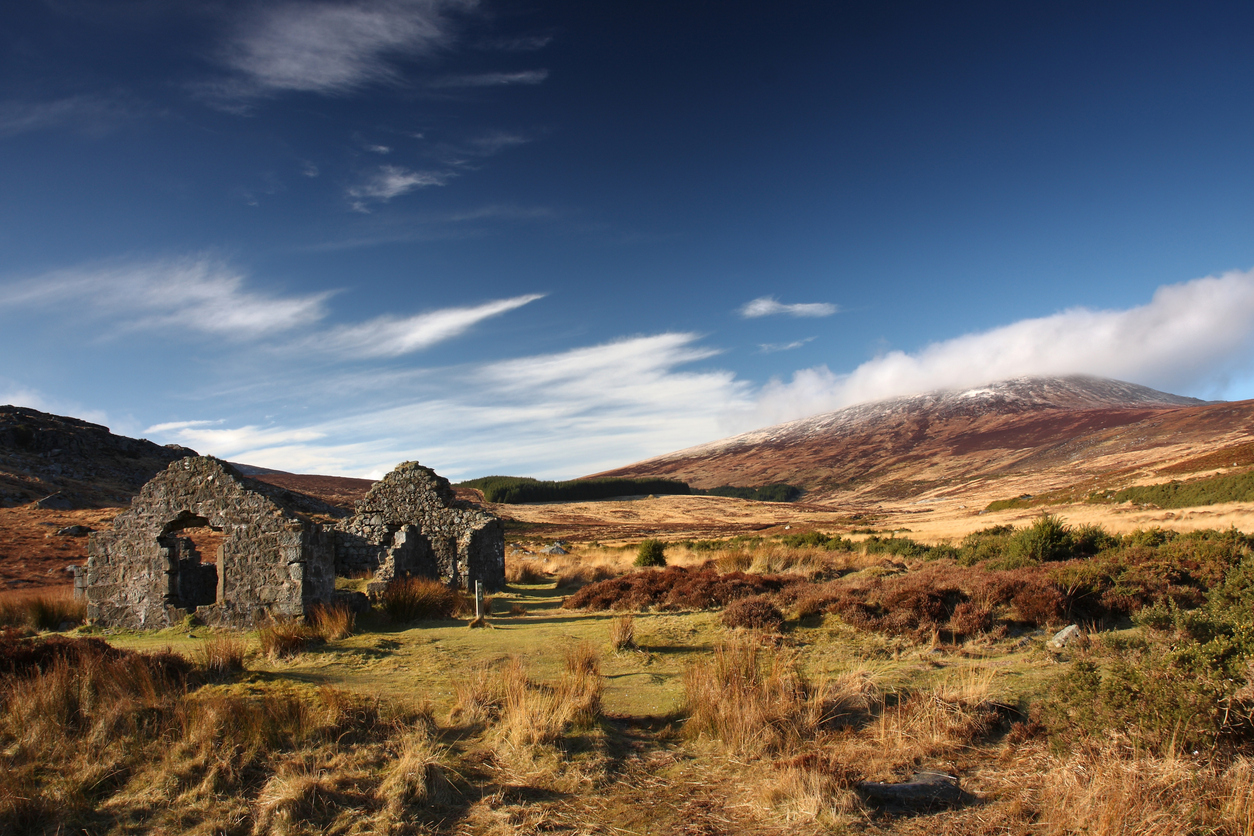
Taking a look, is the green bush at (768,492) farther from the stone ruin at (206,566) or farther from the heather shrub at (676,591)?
the stone ruin at (206,566)

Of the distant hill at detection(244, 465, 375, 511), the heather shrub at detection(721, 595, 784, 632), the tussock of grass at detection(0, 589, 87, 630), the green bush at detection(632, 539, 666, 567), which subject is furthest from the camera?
the distant hill at detection(244, 465, 375, 511)

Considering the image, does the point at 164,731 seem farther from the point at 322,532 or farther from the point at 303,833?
Answer: the point at 322,532

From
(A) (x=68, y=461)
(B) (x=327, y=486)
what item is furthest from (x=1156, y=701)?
(B) (x=327, y=486)

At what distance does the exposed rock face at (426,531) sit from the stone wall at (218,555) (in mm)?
5766

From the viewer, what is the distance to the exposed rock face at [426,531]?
1788 cm

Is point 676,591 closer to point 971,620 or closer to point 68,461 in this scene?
point 971,620

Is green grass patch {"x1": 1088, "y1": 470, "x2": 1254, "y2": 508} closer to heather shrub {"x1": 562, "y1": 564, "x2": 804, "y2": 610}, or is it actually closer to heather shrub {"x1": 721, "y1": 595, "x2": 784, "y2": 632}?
heather shrub {"x1": 562, "y1": 564, "x2": 804, "y2": 610}

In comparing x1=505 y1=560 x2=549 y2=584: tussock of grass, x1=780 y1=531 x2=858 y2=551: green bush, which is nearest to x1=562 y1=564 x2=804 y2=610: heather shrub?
x1=505 y1=560 x2=549 y2=584: tussock of grass

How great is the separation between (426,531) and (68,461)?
53010 millimetres

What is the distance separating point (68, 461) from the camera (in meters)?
51.8

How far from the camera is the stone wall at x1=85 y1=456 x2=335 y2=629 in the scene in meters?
11.4

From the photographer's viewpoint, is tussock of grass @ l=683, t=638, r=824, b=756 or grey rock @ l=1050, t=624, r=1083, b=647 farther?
grey rock @ l=1050, t=624, r=1083, b=647

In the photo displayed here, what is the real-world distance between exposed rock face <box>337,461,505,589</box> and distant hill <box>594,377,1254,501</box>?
47.3 metres

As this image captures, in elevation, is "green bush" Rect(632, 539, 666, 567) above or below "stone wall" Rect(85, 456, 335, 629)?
below
